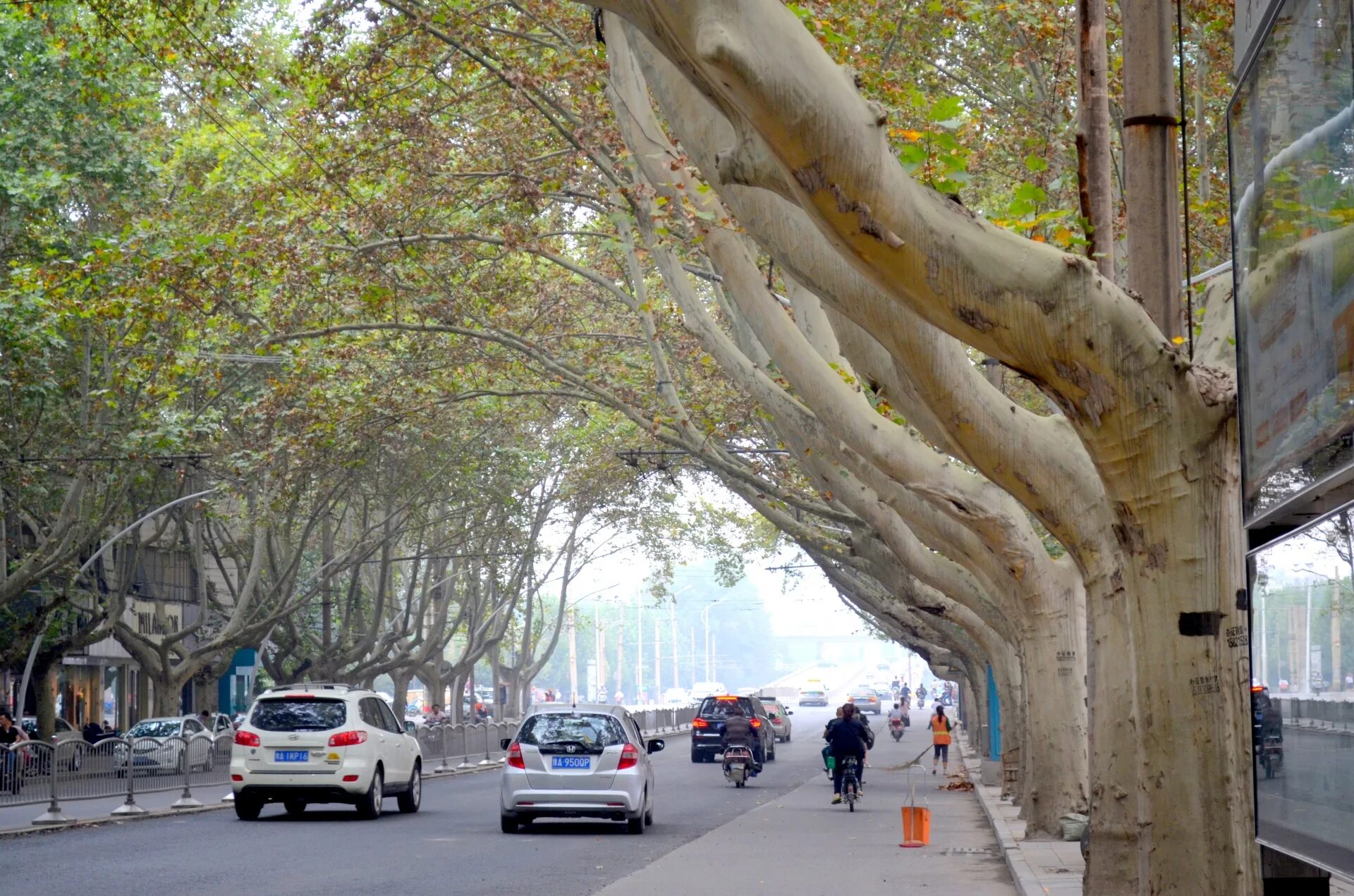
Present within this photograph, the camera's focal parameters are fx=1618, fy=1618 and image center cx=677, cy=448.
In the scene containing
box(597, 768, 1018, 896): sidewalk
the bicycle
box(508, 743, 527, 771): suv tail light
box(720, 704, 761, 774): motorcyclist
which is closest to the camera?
box(597, 768, 1018, 896): sidewalk

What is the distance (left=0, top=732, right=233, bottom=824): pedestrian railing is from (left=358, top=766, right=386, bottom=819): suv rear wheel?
3391 millimetres

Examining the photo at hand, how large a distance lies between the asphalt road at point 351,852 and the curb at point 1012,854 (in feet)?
9.28

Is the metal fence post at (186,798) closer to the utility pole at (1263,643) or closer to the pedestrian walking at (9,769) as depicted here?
the pedestrian walking at (9,769)

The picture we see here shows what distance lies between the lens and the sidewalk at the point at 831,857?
13383 millimetres

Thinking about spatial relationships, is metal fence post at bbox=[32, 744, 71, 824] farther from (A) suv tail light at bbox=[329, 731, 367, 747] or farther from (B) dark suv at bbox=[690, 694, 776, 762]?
(B) dark suv at bbox=[690, 694, 776, 762]

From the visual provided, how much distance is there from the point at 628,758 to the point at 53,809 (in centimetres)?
748

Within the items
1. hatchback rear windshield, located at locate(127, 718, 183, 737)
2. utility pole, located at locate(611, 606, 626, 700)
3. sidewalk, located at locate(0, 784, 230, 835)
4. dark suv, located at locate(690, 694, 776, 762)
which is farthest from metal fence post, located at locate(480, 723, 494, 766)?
utility pole, located at locate(611, 606, 626, 700)

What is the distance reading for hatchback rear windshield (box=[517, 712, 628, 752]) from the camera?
18344 millimetres

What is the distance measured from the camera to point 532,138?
20.2m

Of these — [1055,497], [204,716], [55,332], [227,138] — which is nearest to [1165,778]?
[1055,497]

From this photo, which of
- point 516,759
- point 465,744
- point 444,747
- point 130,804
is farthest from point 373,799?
point 465,744

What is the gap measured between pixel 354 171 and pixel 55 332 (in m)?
7.53

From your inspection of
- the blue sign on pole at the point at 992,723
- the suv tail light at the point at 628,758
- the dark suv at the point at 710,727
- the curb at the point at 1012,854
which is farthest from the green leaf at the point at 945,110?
the dark suv at the point at 710,727

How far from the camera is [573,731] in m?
18.5
